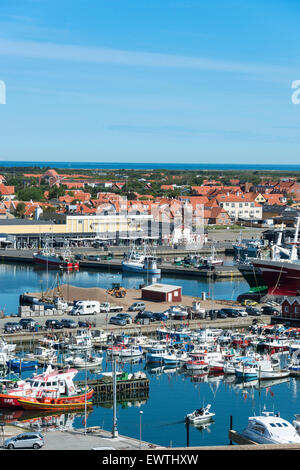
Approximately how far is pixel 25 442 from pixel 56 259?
966 inches

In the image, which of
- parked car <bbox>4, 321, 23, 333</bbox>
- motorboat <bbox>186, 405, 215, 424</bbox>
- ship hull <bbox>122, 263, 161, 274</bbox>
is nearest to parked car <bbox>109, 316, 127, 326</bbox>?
parked car <bbox>4, 321, 23, 333</bbox>

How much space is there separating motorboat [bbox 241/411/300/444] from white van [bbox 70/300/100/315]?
10.1 meters

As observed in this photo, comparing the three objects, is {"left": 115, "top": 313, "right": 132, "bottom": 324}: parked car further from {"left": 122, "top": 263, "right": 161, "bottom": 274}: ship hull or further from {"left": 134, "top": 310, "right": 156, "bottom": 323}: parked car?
{"left": 122, "top": 263, "right": 161, "bottom": 274}: ship hull

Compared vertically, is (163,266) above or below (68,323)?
below

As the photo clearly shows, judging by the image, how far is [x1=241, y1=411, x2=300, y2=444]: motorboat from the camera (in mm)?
11055

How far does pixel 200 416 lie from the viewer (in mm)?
13039

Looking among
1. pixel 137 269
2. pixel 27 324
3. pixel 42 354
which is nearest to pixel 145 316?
pixel 27 324

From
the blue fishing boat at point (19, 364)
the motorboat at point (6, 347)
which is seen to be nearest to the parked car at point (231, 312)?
the motorboat at point (6, 347)

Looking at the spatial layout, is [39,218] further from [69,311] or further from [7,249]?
[69,311]

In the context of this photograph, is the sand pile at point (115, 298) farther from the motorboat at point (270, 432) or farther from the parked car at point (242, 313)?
the motorboat at point (270, 432)

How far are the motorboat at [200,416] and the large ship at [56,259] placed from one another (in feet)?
67.5

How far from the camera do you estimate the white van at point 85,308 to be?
69.1ft

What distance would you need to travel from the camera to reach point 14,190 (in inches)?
2434

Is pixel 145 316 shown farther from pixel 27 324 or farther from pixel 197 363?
pixel 197 363
